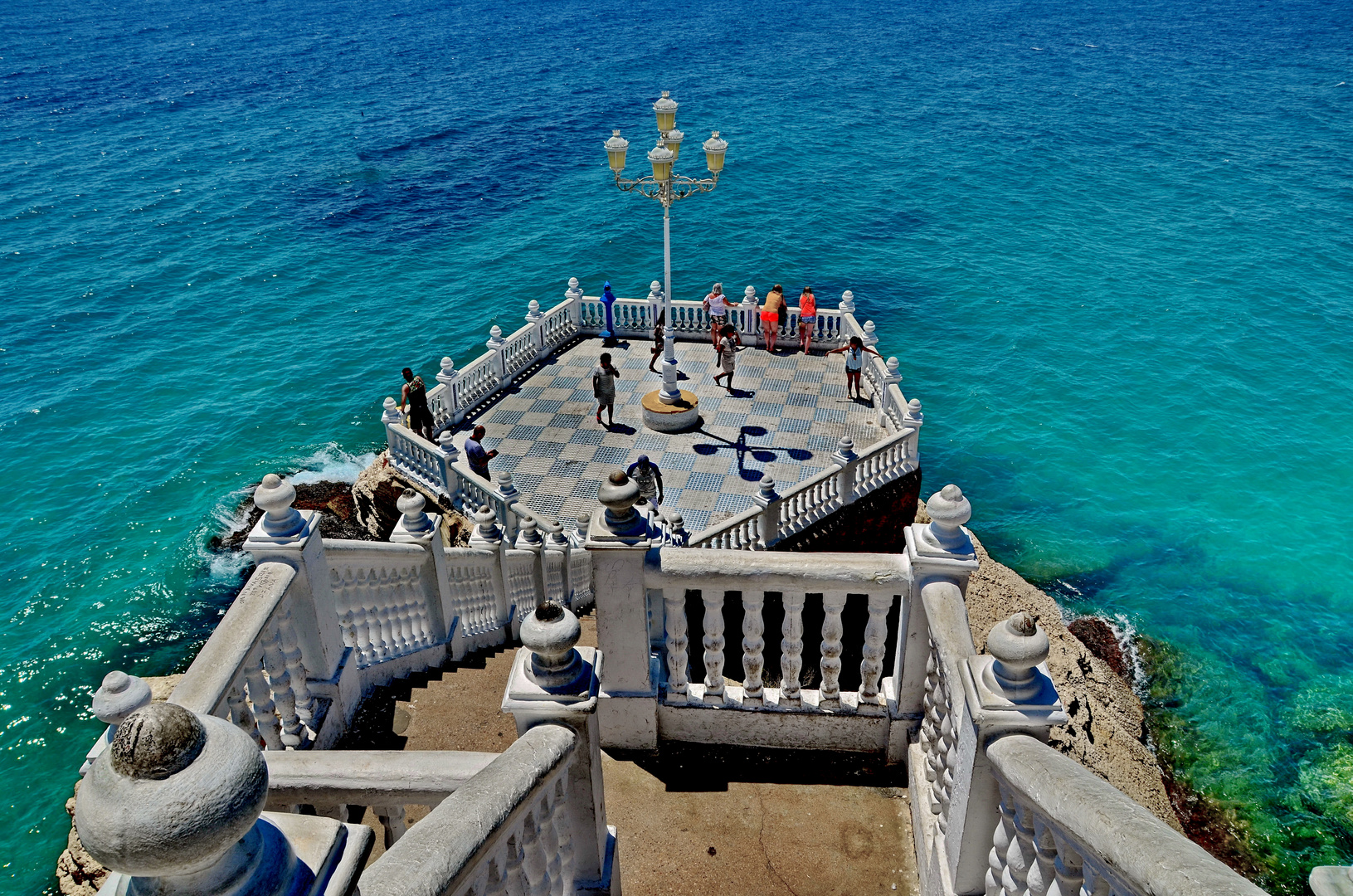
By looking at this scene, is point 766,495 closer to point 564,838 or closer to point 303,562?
point 303,562

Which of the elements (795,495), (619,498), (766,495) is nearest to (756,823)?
(619,498)

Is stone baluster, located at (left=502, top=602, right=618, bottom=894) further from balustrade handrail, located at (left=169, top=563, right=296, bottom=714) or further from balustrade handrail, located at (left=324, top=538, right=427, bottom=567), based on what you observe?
balustrade handrail, located at (left=324, top=538, right=427, bottom=567)

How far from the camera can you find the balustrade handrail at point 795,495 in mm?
16031

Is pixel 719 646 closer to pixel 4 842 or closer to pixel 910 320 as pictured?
pixel 4 842

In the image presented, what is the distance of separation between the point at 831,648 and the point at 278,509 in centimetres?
412

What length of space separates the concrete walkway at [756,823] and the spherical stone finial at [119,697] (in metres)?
1.77

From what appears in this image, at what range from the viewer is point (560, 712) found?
4.24 metres

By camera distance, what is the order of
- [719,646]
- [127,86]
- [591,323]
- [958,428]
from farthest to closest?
[127,86] < [958,428] < [591,323] < [719,646]

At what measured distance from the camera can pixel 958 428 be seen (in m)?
30.4

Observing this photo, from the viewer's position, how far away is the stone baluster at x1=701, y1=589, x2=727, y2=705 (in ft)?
21.3

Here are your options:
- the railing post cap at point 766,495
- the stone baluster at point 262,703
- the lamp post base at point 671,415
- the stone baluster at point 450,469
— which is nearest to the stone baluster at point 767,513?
the railing post cap at point 766,495

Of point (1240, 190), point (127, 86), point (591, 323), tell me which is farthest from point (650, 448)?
point (127, 86)

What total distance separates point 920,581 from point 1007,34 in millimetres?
102639

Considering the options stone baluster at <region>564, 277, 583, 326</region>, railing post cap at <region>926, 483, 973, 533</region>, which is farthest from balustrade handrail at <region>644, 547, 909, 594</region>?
stone baluster at <region>564, 277, 583, 326</region>
